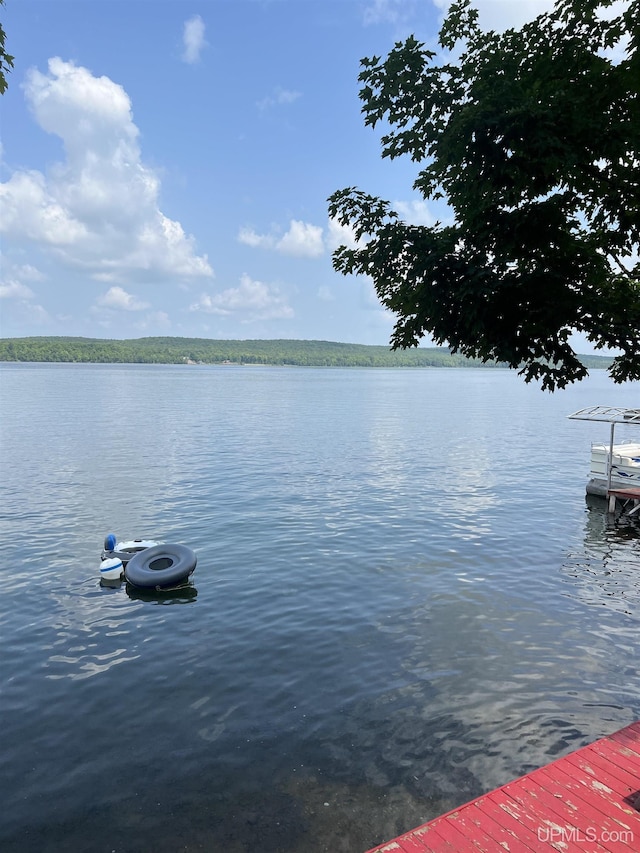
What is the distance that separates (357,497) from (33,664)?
21489 mm

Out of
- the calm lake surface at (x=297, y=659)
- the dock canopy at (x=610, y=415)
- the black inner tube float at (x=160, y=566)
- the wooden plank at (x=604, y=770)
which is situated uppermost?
the dock canopy at (x=610, y=415)

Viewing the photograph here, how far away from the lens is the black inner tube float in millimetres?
19422

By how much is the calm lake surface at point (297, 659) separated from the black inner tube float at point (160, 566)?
2.25ft

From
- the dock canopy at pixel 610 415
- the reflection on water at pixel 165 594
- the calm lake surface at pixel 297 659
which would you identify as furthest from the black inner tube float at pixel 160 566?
the dock canopy at pixel 610 415

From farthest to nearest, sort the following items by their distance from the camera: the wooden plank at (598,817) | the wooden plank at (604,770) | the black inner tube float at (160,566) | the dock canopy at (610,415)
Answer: the dock canopy at (610,415)
the black inner tube float at (160,566)
the wooden plank at (604,770)
the wooden plank at (598,817)

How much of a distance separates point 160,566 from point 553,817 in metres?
15.9

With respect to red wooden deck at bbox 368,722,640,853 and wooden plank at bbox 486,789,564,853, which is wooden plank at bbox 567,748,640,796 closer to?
red wooden deck at bbox 368,722,640,853

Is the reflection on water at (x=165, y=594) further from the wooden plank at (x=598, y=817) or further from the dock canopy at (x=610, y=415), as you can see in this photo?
the dock canopy at (x=610, y=415)

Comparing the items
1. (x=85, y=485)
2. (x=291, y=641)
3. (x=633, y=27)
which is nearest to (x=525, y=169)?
(x=633, y=27)

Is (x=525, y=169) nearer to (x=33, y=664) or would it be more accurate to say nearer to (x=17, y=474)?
(x=33, y=664)

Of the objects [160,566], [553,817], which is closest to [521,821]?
[553,817]

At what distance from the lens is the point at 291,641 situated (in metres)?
15.8

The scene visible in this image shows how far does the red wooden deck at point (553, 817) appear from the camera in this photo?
6977 millimetres

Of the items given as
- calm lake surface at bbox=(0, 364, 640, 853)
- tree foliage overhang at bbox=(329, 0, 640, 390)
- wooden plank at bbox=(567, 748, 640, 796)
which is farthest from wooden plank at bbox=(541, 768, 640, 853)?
tree foliage overhang at bbox=(329, 0, 640, 390)
